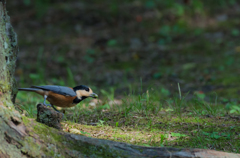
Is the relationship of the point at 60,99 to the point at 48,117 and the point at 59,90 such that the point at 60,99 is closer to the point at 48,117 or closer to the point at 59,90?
the point at 59,90

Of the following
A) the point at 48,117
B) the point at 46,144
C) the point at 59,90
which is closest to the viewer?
the point at 46,144

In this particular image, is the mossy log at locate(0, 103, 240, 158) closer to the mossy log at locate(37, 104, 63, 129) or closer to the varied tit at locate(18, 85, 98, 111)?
the mossy log at locate(37, 104, 63, 129)

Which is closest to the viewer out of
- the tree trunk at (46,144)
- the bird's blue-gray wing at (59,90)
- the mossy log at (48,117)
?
the tree trunk at (46,144)

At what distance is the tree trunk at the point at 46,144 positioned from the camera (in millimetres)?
2043

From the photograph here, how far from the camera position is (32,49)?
7801mm

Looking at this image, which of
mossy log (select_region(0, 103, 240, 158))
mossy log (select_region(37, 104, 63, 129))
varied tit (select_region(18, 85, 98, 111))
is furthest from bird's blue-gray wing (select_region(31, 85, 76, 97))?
mossy log (select_region(0, 103, 240, 158))

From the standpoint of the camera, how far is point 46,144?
7.09 ft

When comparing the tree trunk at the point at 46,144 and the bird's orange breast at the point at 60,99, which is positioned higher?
the bird's orange breast at the point at 60,99

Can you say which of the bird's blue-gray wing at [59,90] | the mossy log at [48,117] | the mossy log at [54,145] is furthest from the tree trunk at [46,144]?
the bird's blue-gray wing at [59,90]

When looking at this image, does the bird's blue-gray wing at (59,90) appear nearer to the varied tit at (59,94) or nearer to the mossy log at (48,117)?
the varied tit at (59,94)

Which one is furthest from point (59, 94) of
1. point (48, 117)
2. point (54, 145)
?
point (54, 145)

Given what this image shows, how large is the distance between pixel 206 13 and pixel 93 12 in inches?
135

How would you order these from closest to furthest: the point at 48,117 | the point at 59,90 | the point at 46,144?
the point at 46,144 → the point at 48,117 → the point at 59,90

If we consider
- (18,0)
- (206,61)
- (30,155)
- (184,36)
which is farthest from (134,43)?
(30,155)
